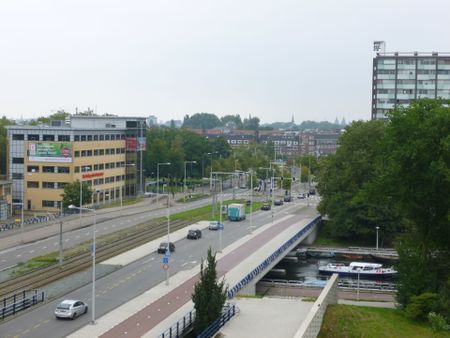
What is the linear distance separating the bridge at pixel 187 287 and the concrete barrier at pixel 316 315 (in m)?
6.40

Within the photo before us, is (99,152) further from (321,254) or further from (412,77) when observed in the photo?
(412,77)

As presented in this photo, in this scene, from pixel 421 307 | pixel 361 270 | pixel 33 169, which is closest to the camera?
pixel 421 307

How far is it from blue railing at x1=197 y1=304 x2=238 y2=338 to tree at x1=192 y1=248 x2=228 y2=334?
310 millimetres

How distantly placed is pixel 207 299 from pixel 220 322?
5.64 ft

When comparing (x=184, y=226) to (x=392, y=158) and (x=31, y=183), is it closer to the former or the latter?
(x=31, y=183)

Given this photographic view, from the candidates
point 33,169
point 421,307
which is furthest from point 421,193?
point 33,169

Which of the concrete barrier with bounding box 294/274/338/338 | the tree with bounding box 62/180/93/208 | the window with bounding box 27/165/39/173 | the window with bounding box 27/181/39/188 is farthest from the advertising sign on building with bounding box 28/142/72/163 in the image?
the concrete barrier with bounding box 294/274/338/338

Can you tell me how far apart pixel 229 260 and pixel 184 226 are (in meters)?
24.0

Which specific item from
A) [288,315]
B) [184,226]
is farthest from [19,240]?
[288,315]

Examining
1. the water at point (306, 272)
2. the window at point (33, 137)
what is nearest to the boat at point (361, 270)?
the water at point (306, 272)

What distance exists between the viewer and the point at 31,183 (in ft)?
307

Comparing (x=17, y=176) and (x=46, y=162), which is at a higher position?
(x=46, y=162)

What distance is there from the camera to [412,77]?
4545 inches

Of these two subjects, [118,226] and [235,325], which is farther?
[118,226]
